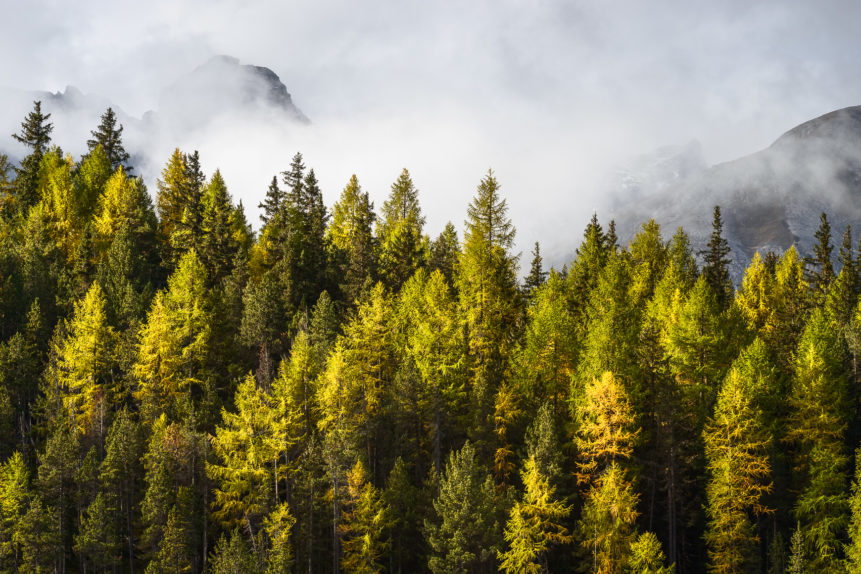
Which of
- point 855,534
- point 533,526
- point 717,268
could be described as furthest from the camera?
point 717,268

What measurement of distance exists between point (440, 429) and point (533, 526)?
10.2m

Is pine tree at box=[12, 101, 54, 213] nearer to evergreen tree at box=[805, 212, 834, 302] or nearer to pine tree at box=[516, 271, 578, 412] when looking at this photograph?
pine tree at box=[516, 271, 578, 412]

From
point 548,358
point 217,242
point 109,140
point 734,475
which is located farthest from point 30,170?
point 734,475

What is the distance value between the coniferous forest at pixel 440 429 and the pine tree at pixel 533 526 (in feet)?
0.61

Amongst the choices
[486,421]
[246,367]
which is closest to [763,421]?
[486,421]

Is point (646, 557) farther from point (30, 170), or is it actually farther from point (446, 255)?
point (30, 170)

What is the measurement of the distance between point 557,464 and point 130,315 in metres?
38.5

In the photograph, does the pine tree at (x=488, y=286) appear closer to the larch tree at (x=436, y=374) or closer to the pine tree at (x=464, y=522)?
the larch tree at (x=436, y=374)

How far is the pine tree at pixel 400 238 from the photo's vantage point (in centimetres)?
6831

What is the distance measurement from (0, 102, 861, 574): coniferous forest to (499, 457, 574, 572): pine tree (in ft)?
0.61

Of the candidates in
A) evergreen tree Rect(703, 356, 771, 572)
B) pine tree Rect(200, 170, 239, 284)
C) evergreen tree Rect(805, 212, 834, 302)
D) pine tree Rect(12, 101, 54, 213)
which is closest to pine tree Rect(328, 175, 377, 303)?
pine tree Rect(200, 170, 239, 284)

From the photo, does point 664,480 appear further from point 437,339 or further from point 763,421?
point 437,339

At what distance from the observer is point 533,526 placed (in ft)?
135

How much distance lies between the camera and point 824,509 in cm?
4259
